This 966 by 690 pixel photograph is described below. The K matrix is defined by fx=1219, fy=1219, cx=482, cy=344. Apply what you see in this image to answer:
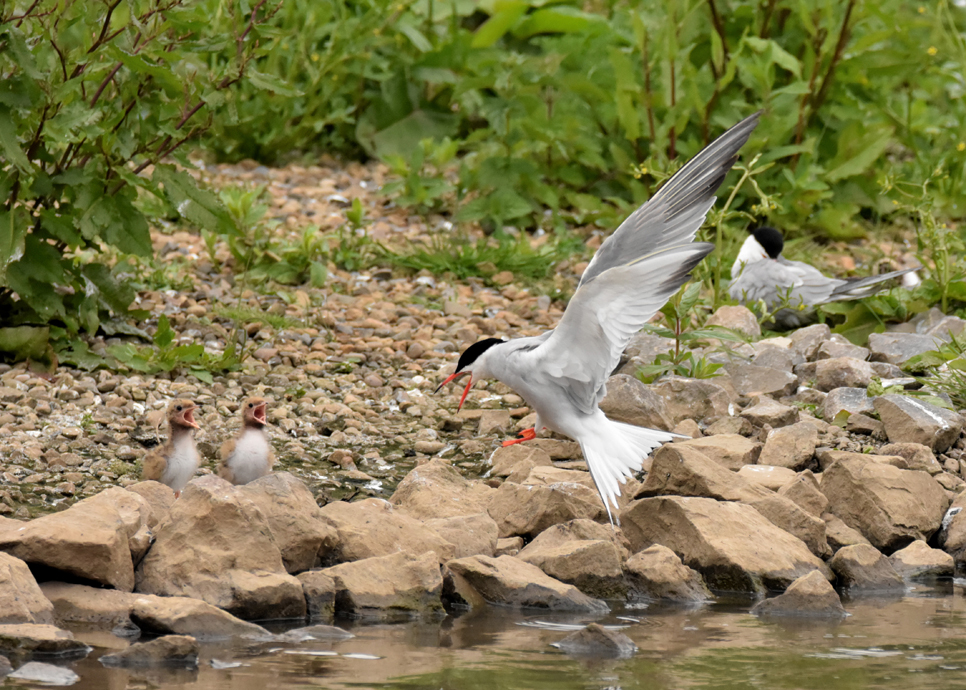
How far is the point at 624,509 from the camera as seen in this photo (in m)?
4.45

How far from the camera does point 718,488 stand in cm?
445

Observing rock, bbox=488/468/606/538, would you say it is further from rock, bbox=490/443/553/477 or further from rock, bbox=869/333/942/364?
rock, bbox=869/333/942/364

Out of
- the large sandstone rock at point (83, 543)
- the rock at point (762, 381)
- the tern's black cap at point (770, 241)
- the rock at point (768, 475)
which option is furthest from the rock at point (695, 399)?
the large sandstone rock at point (83, 543)

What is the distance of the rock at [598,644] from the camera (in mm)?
3342

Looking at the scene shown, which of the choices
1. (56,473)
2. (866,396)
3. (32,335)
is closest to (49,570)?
(56,473)

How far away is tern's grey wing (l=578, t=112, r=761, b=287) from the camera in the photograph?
4262mm

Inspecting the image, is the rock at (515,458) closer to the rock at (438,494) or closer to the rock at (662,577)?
the rock at (438,494)

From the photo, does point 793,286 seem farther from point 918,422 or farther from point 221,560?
point 221,560

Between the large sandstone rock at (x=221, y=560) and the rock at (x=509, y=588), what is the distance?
52 centimetres

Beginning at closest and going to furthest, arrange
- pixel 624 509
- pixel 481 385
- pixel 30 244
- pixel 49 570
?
pixel 49 570
pixel 624 509
pixel 30 244
pixel 481 385

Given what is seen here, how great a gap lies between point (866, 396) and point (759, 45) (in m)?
3.25

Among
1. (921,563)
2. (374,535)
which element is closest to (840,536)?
(921,563)

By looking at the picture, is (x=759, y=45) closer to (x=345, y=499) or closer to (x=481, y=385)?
(x=481, y=385)

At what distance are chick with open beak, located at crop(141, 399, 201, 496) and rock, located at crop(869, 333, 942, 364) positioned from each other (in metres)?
3.45
